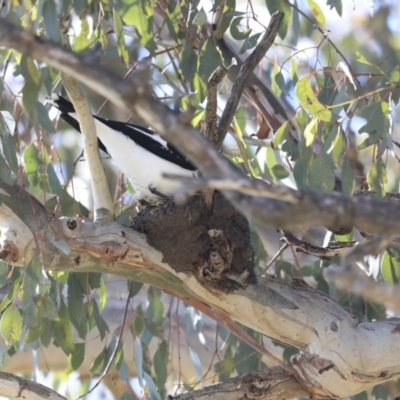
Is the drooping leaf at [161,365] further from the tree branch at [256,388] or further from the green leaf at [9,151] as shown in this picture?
the green leaf at [9,151]

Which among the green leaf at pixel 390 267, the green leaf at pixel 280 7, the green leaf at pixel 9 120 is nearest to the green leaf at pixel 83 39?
the green leaf at pixel 9 120

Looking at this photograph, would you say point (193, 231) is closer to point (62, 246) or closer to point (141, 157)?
point (62, 246)

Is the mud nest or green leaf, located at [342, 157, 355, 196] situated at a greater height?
green leaf, located at [342, 157, 355, 196]

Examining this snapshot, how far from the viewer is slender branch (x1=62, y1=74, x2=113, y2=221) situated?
199 centimetres

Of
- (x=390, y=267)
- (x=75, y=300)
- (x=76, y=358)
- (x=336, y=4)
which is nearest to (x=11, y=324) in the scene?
(x=75, y=300)

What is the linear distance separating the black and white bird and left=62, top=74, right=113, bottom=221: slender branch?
1.74 ft

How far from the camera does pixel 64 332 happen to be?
2.44 m

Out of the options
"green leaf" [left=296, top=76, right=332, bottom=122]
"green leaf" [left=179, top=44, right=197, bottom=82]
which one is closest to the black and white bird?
"green leaf" [left=179, top=44, right=197, bottom=82]

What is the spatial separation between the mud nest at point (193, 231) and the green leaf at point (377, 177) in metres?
0.33

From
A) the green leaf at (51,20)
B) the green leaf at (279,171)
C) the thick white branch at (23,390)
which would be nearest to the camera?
the green leaf at (51,20)

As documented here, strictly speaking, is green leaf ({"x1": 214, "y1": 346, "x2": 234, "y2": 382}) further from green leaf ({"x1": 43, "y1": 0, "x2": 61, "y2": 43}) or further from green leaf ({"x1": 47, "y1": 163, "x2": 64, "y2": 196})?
green leaf ({"x1": 43, "y1": 0, "x2": 61, "y2": 43})

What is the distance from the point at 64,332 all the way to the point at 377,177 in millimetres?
984

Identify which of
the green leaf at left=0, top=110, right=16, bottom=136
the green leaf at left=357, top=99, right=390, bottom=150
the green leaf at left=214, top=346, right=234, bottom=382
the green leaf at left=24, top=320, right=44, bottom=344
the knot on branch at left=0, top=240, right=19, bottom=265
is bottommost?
the green leaf at left=24, top=320, right=44, bottom=344

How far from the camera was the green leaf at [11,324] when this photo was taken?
7.24 ft
